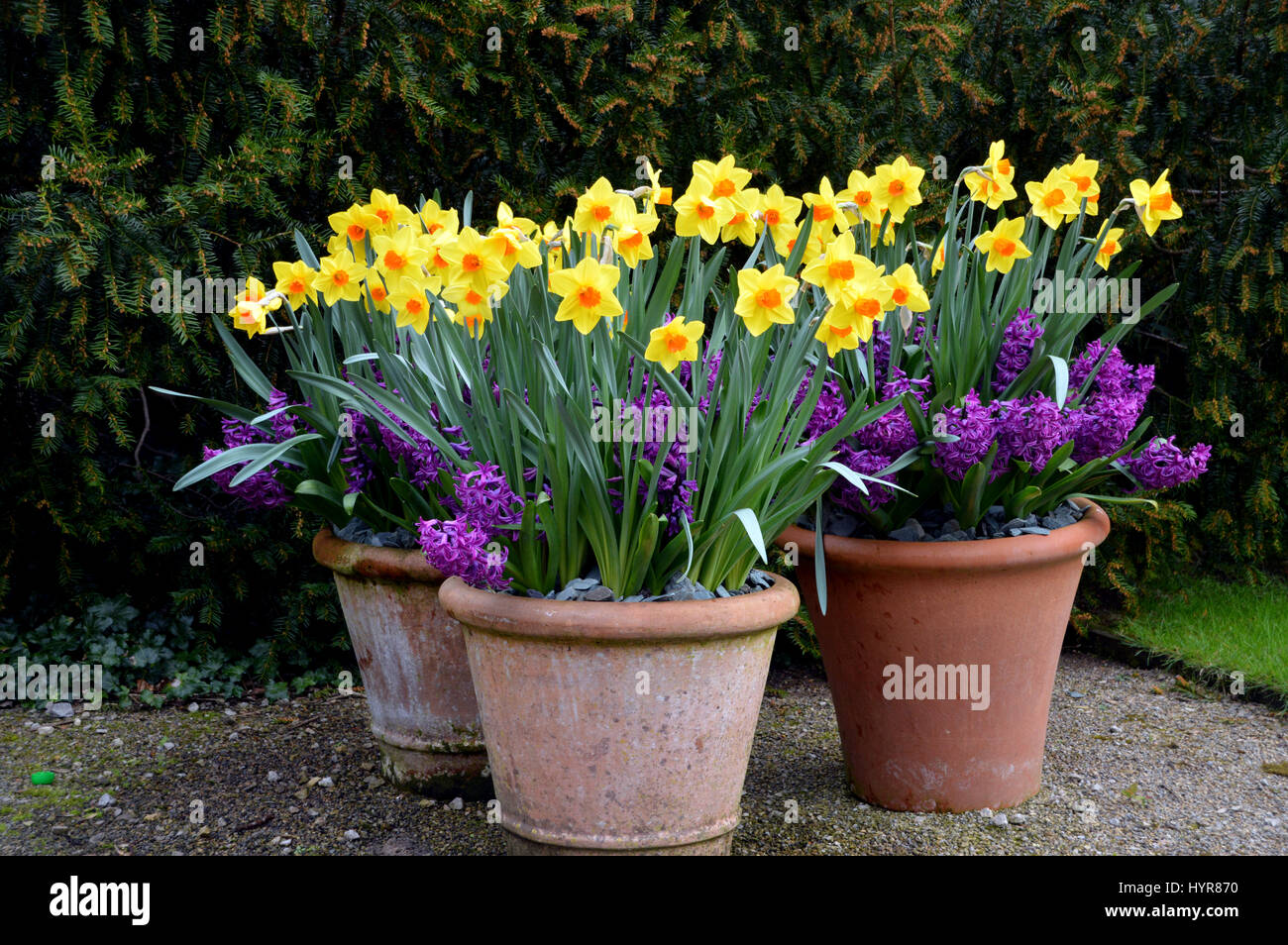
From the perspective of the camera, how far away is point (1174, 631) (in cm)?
329

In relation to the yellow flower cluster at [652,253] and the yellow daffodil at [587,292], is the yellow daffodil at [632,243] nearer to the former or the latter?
the yellow flower cluster at [652,253]

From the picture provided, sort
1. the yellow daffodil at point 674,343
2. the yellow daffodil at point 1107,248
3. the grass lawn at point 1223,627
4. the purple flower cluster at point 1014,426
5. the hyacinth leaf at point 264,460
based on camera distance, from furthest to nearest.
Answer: the grass lawn at point 1223,627 < the yellow daffodil at point 1107,248 < the purple flower cluster at point 1014,426 < the hyacinth leaf at point 264,460 < the yellow daffodil at point 674,343

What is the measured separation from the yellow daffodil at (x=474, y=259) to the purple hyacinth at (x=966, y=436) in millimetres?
894

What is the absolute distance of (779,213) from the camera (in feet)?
5.95

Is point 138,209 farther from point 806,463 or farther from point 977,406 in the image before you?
point 977,406

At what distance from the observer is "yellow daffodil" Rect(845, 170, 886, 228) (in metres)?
2.03

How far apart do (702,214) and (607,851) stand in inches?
39.1

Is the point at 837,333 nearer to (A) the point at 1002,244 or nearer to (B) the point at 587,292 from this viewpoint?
(B) the point at 587,292

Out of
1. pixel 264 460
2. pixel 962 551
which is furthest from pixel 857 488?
pixel 264 460

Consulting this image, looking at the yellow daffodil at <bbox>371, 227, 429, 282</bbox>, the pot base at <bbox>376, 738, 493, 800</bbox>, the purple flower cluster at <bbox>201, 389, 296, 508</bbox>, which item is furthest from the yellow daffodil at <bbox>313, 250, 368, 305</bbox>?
the pot base at <bbox>376, 738, 493, 800</bbox>

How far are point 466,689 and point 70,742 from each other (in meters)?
1.08

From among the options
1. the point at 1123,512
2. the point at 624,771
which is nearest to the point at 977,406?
the point at 624,771

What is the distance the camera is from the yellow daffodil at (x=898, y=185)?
2.01 meters

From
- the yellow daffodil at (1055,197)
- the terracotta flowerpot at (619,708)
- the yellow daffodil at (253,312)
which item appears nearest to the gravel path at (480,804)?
the terracotta flowerpot at (619,708)
